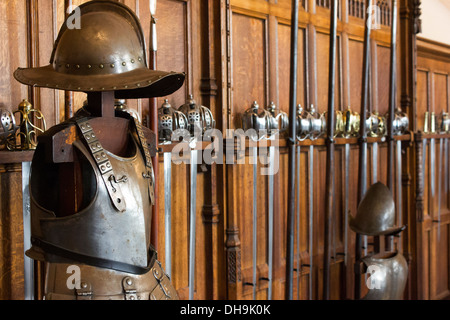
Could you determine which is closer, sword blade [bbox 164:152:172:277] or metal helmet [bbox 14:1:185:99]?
metal helmet [bbox 14:1:185:99]

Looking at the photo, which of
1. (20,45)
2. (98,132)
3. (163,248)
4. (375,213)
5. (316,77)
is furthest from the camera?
(316,77)

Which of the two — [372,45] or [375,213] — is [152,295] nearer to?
[375,213]

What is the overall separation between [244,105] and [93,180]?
1.66m

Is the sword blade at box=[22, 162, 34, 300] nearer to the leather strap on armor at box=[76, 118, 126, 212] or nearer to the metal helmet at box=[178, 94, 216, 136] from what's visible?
the leather strap on armor at box=[76, 118, 126, 212]

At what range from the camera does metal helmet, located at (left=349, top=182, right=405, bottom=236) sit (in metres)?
3.29

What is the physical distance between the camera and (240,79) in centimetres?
300

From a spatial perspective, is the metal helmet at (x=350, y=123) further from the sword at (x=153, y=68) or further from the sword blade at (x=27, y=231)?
the sword blade at (x=27, y=231)

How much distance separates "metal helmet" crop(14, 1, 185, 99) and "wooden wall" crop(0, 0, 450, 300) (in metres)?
0.51

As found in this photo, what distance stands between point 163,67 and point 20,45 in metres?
0.73

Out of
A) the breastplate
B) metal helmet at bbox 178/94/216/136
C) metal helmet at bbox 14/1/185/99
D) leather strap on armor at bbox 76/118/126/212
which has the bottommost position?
the breastplate

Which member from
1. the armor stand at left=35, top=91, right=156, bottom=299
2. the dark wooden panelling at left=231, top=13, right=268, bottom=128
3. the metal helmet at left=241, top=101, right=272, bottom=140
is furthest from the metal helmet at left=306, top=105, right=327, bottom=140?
the armor stand at left=35, top=91, right=156, bottom=299

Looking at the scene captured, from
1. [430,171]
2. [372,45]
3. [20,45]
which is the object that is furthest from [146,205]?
[430,171]

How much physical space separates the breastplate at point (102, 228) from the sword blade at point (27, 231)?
508 millimetres

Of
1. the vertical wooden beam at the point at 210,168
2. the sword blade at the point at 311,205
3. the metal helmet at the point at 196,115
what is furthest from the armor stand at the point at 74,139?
the sword blade at the point at 311,205
